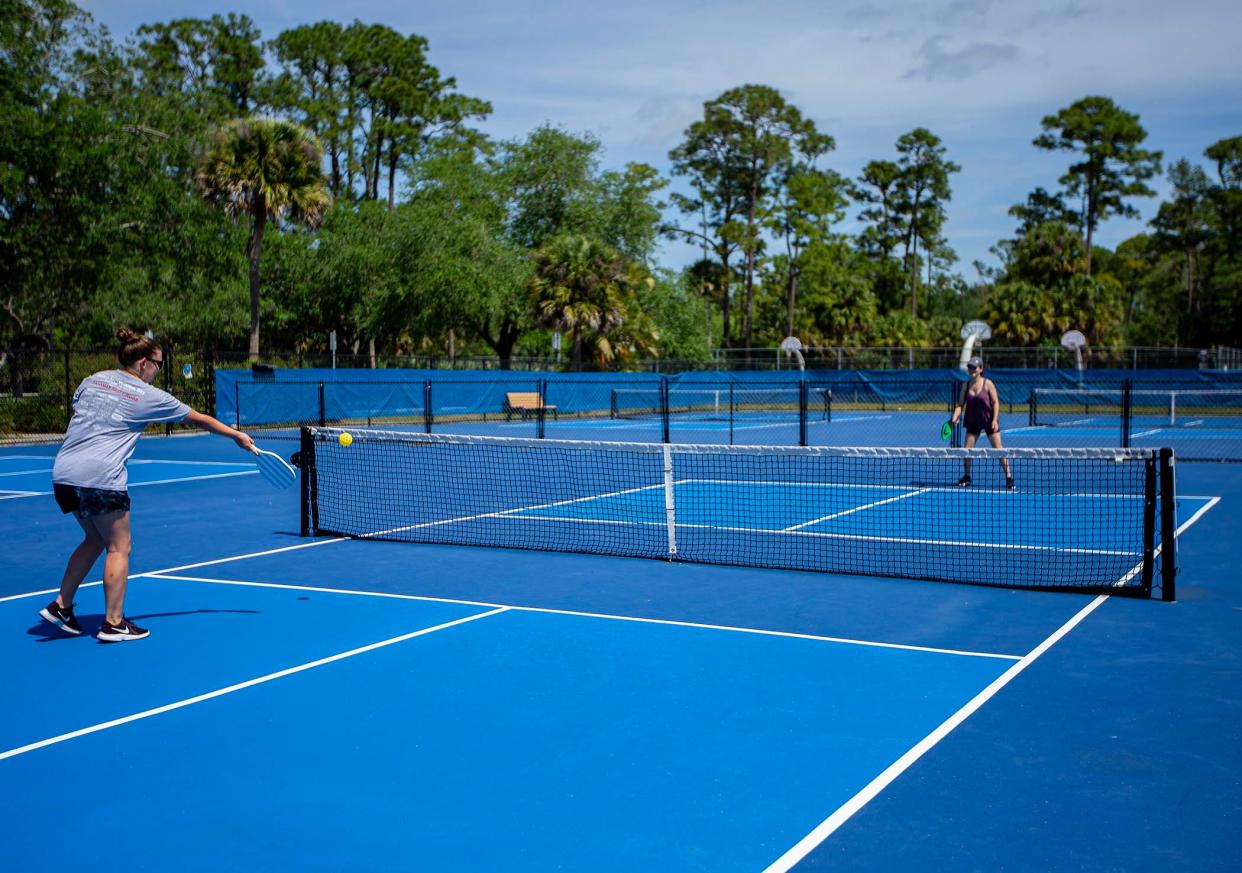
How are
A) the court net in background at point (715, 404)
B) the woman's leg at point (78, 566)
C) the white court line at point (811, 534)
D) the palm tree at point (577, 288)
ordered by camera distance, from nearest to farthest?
1. the woman's leg at point (78, 566)
2. the white court line at point (811, 534)
3. the court net in background at point (715, 404)
4. the palm tree at point (577, 288)

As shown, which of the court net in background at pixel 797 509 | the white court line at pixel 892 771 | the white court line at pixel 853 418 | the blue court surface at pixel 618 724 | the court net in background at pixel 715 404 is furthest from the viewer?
the court net in background at pixel 715 404

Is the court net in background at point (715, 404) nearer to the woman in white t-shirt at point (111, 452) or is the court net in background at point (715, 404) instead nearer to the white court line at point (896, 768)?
the woman in white t-shirt at point (111, 452)

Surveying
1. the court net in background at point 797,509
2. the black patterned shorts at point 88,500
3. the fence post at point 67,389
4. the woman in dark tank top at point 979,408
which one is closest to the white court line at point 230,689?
the black patterned shorts at point 88,500

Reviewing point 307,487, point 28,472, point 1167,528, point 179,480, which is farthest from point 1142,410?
point 307,487

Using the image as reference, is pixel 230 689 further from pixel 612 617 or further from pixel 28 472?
pixel 28 472

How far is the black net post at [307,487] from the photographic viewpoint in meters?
12.1

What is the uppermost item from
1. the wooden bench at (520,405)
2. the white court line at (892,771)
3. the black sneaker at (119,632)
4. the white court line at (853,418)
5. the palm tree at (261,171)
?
the palm tree at (261,171)

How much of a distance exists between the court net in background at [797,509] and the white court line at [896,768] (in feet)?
7.72

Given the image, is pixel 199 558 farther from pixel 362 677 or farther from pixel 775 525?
pixel 775 525

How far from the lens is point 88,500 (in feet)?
24.6

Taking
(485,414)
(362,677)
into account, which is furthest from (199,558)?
(485,414)

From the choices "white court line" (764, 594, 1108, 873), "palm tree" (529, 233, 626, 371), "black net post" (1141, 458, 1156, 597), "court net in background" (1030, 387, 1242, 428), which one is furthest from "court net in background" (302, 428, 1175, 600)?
"palm tree" (529, 233, 626, 371)

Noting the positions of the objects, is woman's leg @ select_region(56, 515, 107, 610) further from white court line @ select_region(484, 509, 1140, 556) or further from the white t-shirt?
white court line @ select_region(484, 509, 1140, 556)

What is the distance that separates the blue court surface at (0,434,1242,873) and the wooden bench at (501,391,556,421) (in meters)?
28.4
